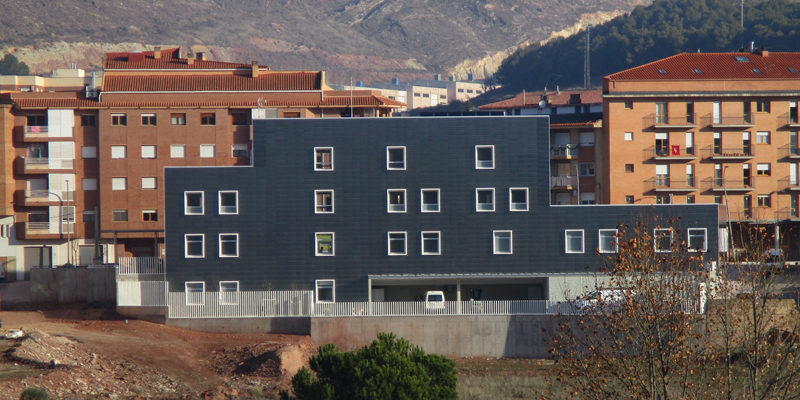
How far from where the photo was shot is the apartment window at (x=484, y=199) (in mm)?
51125

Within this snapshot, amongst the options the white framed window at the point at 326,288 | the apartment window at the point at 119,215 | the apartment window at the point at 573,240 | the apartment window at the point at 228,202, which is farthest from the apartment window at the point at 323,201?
the apartment window at the point at 119,215

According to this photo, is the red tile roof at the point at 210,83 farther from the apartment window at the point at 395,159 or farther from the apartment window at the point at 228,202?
the apartment window at the point at 228,202

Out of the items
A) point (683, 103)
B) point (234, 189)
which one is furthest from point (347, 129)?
point (683, 103)

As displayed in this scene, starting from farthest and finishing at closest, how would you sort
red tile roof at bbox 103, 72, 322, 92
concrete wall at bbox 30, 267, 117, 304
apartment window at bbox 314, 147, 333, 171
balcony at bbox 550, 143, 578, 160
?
1. red tile roof at bbox 103, 72, 322, 92
2. balcony at bbox 550, 143, 578, 160
3. concrete wall at bbox 30, 267, 117, 304
4. apartment window at bbox 314, 147, 333, 171

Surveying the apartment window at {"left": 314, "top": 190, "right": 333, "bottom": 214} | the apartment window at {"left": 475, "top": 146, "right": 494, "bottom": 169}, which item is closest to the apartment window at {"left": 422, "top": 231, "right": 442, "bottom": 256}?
the apartment window at {"left": 475, "top": 146, "right": 494, "bottom": 169}

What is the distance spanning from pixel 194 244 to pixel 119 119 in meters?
24.6

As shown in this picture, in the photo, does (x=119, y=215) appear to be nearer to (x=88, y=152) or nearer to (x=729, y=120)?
(x=88, y=152)

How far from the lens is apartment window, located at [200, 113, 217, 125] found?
7138 centimetres

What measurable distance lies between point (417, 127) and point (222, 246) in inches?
521

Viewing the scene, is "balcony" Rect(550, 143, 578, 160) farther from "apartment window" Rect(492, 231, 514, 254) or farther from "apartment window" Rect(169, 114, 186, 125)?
"apartment window" Rect(169, 114, 186, 125)

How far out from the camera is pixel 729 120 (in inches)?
2785

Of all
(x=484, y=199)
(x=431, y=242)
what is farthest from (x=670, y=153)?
(x=431, y=242)

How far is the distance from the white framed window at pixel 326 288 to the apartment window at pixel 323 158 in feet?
21.5

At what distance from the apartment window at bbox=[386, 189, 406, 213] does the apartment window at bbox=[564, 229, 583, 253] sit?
953cm
